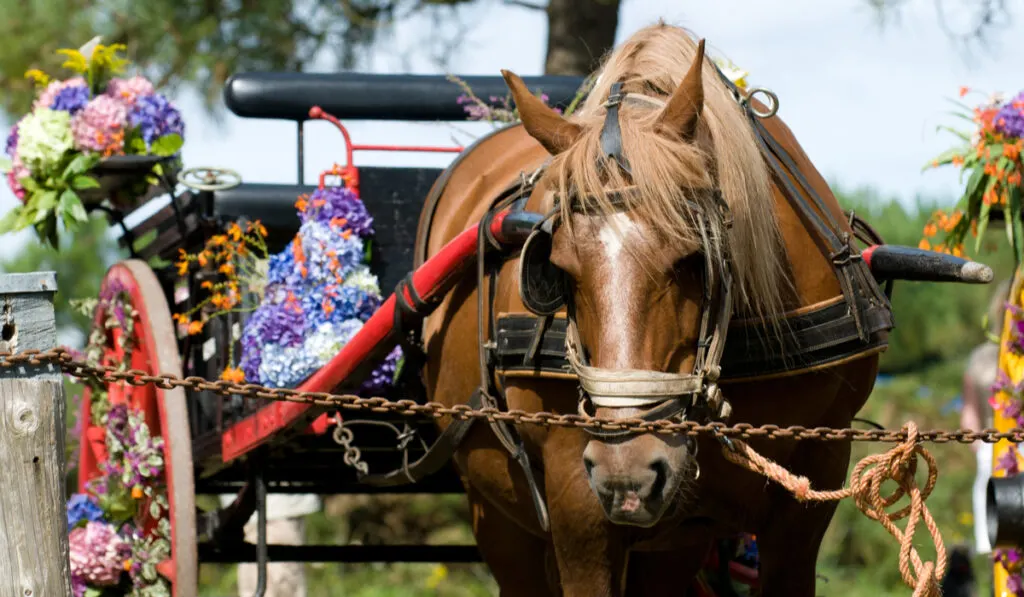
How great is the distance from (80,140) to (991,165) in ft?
9.50

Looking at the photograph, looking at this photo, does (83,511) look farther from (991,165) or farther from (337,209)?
(991,165)

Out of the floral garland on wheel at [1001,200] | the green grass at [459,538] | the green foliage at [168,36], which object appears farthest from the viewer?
the green grass at [459,538]

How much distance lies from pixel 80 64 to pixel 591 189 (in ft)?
8.91

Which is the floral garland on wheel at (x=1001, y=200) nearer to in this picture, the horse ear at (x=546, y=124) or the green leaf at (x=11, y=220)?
the horse ear at (x=546, y=124)

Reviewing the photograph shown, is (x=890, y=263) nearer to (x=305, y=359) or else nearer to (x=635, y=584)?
(x=635, y=584)

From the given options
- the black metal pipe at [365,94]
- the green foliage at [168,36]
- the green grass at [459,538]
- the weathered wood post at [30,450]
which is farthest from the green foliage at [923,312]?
the weathered wood post at [30,450]

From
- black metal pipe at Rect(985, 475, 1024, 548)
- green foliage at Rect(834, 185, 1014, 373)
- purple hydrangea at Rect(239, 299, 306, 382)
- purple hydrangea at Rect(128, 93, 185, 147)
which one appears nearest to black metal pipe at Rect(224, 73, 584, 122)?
purple hydrangea at Rect(128, 93, 185, 147)

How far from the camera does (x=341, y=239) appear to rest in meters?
4.18

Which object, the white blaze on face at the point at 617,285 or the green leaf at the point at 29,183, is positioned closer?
the white blaze on face at the point at 617,285

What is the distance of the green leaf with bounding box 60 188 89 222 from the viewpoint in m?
4.59

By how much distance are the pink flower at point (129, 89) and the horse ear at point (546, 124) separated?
2.20m

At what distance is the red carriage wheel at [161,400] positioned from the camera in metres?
4.22

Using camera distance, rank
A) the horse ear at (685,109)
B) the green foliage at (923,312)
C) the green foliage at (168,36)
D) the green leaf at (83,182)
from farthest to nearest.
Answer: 1. the green foliage at (923,312)
2. the green foliage at (168,36)
3. the green leaf at (83,182)
4. the horse ear at (685,109)

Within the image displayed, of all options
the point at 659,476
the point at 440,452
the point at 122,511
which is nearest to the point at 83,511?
the point at 122,511
